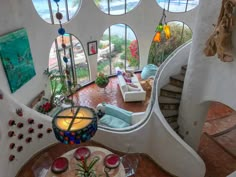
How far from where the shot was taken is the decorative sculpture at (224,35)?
158 inches

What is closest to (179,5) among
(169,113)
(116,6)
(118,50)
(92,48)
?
(116,6)

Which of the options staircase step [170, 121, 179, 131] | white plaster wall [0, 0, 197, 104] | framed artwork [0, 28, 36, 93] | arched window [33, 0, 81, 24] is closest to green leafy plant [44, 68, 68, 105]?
white plaster wall [0, 0, 197, 104]

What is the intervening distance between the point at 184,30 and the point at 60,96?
26.4ft

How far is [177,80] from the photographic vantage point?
6.81 meters

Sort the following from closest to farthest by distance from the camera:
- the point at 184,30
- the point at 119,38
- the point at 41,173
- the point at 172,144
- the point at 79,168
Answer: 1. the point at 79,168
2. the point at 41,173
3. the point at 172,144
4. the point at 119,38
5. the point at 184,30

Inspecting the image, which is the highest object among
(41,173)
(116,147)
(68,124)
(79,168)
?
(68,124)

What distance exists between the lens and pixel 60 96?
9.30 meters

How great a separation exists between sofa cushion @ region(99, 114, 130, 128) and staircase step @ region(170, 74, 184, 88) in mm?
2025

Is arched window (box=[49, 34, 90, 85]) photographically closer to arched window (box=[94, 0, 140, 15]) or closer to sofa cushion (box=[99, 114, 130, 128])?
arched window (box=[94, 0, 140, 15])

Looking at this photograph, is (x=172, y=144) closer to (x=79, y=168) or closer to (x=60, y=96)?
(x=79, y=168)

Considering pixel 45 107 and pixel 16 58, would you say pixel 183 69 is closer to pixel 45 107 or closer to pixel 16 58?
pixel 45 107

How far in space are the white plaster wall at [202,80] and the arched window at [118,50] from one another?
622 centimetres

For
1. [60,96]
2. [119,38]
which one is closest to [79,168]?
[60,96]

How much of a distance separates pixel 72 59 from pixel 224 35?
24.7 feet
